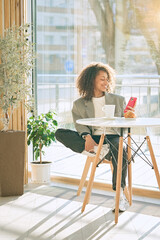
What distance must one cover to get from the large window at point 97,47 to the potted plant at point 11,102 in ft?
1.85

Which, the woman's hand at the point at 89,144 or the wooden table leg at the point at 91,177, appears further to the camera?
the woman's hand at the point at 89,144

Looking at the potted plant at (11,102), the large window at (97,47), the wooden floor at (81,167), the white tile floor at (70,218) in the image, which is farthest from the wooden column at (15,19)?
the white tile floor at (70,218)

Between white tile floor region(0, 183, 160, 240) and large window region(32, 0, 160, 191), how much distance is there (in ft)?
2.85

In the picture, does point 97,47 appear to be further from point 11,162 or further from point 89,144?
point 11,162

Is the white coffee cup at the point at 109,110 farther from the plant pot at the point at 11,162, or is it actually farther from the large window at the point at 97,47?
the plant pot at the point at 11,162

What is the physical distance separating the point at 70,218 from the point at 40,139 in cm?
121

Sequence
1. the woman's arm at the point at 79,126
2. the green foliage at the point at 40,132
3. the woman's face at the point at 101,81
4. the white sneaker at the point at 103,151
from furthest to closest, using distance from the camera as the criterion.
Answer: the green foliage at the point at 40,132 → the woman's face at the point at 101,81 → the woman's arm at the point at 79,126 → the white sneaker at the point at 103,151

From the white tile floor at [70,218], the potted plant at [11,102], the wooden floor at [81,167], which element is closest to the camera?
the white tile floor at [70,218]

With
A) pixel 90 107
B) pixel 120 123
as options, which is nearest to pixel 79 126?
pixel 90 107

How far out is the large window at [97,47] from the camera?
380 centimetres

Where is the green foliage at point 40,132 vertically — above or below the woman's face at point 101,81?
below

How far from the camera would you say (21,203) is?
3.53 m

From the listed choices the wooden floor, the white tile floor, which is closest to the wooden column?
the wooden floor

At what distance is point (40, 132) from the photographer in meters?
4.13
